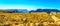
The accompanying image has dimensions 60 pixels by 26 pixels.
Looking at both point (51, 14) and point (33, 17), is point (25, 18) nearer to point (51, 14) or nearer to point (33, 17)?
point (33, 17)

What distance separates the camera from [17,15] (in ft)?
39.8

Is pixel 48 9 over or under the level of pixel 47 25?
over

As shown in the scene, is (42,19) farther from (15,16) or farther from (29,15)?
(15,16)

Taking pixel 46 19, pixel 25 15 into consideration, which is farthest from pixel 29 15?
pixel 46 19

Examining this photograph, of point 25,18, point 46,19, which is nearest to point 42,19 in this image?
point 46,19

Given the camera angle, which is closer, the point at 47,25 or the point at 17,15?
the point at 47,25

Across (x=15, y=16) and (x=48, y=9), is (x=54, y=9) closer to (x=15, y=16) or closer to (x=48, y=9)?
(x=48, y=9)

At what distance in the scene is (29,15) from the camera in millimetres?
12227

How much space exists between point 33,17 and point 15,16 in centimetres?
109

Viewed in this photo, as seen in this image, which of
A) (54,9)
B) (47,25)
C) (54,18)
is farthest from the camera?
(54,9)

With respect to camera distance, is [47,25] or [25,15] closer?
[47,25]

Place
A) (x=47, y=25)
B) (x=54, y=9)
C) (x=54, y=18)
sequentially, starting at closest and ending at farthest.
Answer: (x=47, y=25) → (x=54, y=18) → (x=54, y=9)

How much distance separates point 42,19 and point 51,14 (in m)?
0.80

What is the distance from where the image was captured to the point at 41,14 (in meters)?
12.3
